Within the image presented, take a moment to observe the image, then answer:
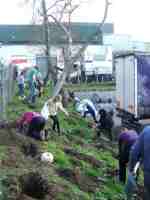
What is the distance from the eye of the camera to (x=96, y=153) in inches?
650

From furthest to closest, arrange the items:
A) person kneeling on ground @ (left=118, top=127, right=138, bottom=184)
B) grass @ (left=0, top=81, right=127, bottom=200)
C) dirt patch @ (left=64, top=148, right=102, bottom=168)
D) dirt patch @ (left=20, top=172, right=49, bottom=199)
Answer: dirt patch @ (left=64, top=148, right=102, bottom=168) < person kneeling on ground @ (left=118, top=127, right=138, bottom=184) < grass @ (left=0, top=81, right=127, bottom=200) < dirt patch @ (left=20, top=172, right=49, bottom=199)

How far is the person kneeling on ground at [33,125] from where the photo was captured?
1478 cm

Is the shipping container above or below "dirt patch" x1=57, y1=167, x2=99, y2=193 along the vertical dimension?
above

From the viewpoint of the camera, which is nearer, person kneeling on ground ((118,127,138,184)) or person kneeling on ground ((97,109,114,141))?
person kneeling on ground ((118,127,138,184))

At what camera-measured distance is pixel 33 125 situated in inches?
589

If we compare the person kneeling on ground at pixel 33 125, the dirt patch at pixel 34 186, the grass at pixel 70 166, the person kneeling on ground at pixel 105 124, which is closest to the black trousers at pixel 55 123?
the grass at pixel 70 166

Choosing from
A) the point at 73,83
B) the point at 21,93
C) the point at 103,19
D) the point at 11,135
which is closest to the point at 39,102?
the point at 21,93

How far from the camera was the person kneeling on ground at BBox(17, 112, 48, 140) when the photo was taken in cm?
1478

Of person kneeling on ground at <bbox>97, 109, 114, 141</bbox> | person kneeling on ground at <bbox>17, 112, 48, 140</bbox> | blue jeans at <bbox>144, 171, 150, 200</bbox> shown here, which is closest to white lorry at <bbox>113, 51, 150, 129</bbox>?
person kneeling on ground at <bbox>97, 109, 114, 141</bbox>

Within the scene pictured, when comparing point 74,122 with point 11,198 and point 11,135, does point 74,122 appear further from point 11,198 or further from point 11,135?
point 11,198

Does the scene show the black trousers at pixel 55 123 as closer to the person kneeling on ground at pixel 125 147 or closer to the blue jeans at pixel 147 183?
the person kneeling on ground at pixel 125 147

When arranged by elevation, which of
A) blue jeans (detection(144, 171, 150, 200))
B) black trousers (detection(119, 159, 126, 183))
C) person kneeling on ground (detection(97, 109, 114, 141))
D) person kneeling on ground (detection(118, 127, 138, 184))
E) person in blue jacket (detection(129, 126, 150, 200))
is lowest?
person kneeling on ground (detection(97, 109, 114, 141))

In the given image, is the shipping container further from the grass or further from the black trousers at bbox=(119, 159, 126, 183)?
the black trousers at bbox=(119, 159, 126, 183)

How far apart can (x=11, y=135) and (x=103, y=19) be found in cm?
1426
